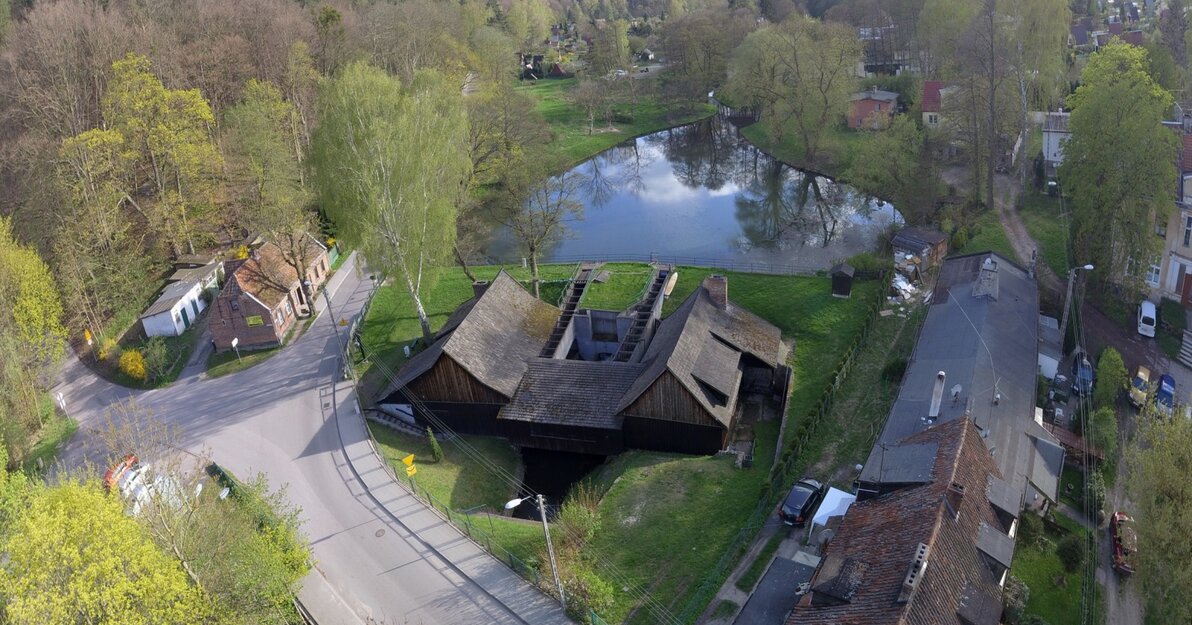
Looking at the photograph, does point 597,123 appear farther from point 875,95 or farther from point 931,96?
point 931,96

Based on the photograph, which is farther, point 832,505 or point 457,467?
point 457,467

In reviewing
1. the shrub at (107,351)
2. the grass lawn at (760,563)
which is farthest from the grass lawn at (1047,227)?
the shrub at (107,351)

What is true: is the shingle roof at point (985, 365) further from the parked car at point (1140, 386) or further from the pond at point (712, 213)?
the pond at point (712, 213)

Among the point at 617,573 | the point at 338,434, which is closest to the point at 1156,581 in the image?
the point at 617,573

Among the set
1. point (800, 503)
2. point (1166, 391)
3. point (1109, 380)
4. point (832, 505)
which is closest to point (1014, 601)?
point (832, 505)

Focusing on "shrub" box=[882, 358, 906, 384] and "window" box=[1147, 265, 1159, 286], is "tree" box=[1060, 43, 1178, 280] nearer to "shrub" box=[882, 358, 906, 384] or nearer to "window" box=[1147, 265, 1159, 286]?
"window" box=[1147, 265, 1159, 286]

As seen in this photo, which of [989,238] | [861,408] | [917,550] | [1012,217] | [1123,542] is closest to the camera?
[917,550]
